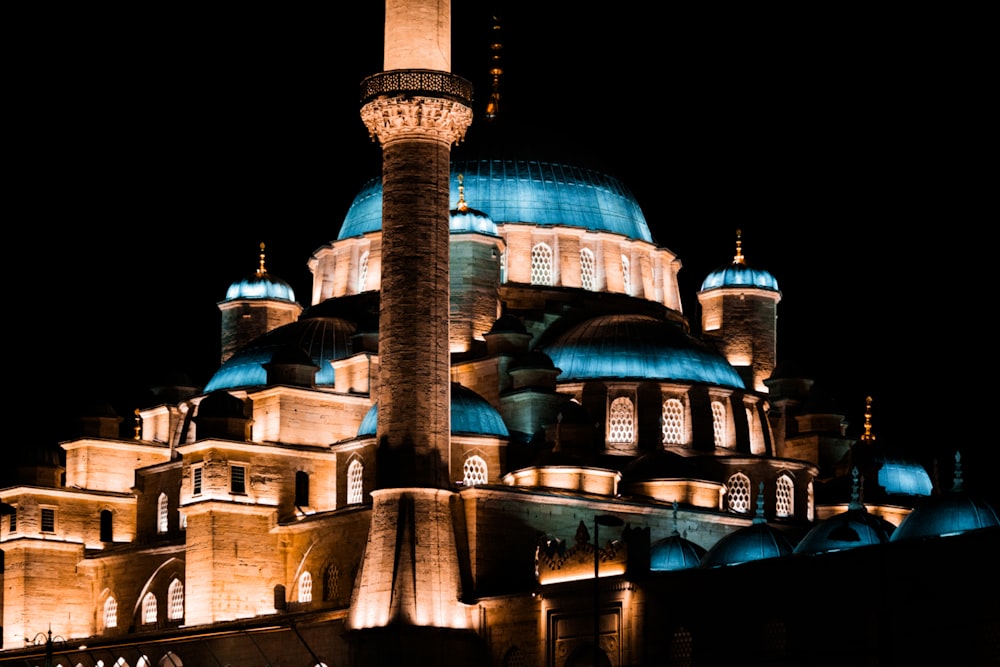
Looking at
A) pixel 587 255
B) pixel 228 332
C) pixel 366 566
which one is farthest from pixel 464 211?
pixel 366 566

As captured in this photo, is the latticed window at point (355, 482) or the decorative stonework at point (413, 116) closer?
the decorative stonework at point (413, 116)

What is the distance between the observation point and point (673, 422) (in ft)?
156

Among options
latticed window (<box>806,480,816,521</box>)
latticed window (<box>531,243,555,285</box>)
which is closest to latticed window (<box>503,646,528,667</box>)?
latticed window (<box>806,480,816,521</box>)

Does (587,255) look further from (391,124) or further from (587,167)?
(391,124)

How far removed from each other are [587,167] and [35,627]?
18294 millimetres

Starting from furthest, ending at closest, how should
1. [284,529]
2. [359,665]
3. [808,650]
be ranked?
[284,529] < [359,665] < [808,650]

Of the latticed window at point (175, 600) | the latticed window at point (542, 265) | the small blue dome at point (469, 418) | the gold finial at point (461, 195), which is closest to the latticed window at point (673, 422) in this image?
the small blue dome at point (469, 418)

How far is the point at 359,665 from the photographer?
38.2 m

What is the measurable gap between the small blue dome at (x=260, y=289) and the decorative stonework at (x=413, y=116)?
48.4 ft

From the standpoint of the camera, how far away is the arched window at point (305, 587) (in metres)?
44.3

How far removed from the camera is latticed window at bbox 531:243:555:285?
2068 inches

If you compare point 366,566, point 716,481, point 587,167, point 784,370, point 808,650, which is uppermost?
point 587,167

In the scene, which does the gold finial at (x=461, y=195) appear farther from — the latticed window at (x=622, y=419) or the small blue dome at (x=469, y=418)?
the latticed window at (x=622, y=419)

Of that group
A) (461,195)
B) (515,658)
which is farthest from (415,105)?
(515,658)
